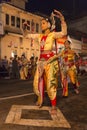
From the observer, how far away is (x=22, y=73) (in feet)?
76.0

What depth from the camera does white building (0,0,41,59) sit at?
36719 mm

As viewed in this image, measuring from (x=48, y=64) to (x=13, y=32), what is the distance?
29.9 metres

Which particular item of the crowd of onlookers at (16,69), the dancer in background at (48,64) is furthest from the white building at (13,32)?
the dancer in background at (48,64)

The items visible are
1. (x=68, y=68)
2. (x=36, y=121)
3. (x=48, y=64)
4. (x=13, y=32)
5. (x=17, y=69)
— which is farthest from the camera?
(x=13, y=32)

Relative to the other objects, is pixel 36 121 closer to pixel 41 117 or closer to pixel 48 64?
pixel 41 117

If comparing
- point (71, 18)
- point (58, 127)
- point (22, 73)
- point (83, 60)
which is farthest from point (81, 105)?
point (71, 18)

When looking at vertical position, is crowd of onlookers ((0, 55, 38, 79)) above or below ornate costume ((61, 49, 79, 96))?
below

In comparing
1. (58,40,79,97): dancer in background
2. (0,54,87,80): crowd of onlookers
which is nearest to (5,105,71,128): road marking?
(58,40,79,97): dancer in background

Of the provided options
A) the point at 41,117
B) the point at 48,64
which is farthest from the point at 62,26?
the point at 41,117

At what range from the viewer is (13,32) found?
3772 centimetres

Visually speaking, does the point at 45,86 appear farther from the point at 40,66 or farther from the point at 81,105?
the point at 81,105

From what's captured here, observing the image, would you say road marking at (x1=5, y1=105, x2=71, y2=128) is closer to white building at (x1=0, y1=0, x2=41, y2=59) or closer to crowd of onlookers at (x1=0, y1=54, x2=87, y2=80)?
crowd of onlookers at (x1=0, y1=54, x2=87, y2=80)

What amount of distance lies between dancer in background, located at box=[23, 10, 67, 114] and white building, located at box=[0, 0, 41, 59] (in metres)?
26.9

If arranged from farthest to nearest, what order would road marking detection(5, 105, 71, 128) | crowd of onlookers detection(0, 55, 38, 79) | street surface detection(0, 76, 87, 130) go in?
crowd of onlookers detection(0, 55, 38, 79) → road marking detection(5, 105, 71, 128) → street surface detection(0, 76, 87, 130)
